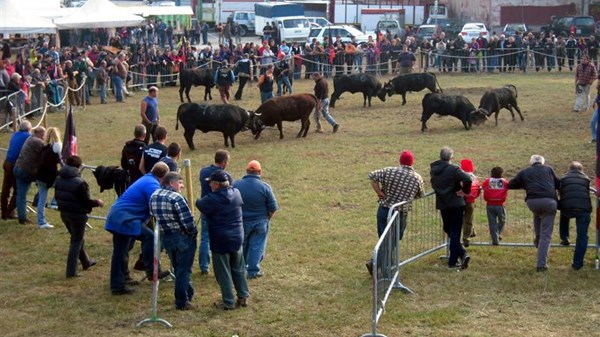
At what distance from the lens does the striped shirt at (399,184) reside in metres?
12.2

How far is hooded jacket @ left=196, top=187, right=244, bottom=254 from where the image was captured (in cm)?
1075

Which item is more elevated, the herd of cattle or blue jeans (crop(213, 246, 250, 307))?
the herd of cattle

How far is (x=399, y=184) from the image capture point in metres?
12.2

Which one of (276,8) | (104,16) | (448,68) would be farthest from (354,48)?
(276,8)

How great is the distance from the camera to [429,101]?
80.8 ft

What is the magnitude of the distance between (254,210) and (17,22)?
18.2m

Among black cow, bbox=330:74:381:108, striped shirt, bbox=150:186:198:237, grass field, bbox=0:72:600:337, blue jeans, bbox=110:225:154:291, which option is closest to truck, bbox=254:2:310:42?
black cow, bbox=330:74:381:108

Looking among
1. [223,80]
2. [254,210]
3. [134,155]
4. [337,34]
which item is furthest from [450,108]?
[337,34]

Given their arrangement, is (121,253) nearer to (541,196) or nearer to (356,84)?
(541,196)

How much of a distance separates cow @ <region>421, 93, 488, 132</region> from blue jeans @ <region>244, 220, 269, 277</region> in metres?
13.0

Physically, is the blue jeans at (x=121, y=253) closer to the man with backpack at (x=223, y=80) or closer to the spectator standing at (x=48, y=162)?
the spectator standing at (x=48, y=162)

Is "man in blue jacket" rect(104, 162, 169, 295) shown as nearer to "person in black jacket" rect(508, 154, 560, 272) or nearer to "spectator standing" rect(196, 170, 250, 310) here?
"spectator standing" rect(196, 170, 250, 310)

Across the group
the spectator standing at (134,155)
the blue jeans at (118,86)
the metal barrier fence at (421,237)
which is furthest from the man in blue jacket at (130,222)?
the blue jeans at (118,86)

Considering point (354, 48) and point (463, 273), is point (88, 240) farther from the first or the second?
point (354, 48)
